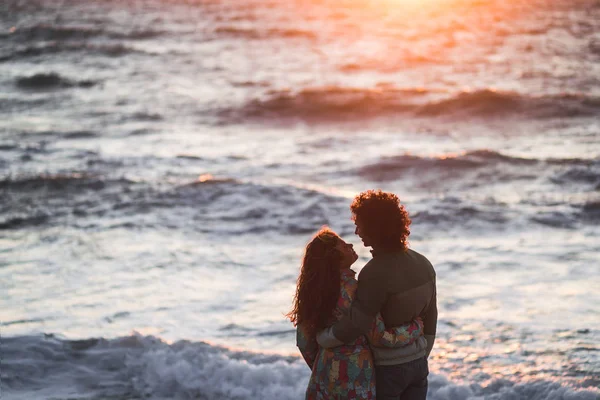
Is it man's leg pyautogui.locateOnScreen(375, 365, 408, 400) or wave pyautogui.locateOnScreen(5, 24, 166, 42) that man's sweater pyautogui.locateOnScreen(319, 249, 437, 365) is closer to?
man's leg pyautogui.locateOnScreen(375, 365, 408, 400)

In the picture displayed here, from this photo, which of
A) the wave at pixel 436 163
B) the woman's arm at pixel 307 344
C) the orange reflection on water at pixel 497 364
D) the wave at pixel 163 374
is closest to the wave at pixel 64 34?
the wave at pixel 436 163

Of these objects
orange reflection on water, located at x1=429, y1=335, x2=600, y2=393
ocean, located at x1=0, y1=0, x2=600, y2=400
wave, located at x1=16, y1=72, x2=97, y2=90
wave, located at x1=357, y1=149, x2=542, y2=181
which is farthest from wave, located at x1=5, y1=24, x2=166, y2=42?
orange reflection on water, located at x1=429, y1=335, x2=600, y2=393

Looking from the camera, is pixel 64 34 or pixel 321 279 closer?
pixel 321 279

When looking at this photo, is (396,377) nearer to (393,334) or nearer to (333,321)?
(393,334)

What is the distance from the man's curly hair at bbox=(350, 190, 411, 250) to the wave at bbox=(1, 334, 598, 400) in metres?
2.75

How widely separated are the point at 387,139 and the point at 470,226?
7.57 metres

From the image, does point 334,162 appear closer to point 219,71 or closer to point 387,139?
point 387,139

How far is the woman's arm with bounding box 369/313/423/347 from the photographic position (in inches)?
123

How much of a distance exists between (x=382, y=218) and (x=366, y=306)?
1.32ft

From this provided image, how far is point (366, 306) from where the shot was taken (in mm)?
3070

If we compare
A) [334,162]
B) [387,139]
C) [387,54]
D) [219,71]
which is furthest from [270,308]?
[387,54]

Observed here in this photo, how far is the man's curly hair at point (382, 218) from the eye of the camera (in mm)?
3121

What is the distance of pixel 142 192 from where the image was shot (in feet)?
42.3

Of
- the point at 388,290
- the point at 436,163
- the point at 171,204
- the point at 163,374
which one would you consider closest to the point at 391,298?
the point at 388,290
